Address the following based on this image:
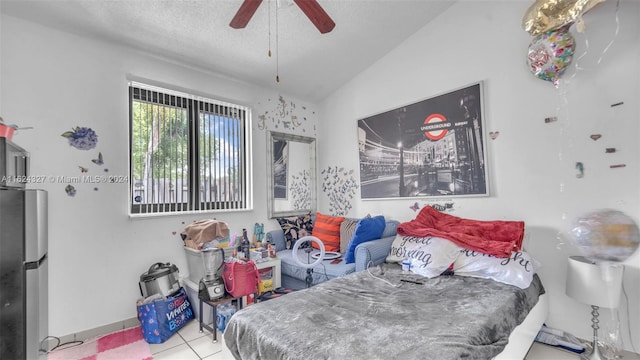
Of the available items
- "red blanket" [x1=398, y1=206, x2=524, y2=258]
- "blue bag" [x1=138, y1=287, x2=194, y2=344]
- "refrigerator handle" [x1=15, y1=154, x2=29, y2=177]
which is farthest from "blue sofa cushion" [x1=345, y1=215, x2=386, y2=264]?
"refrigerator handle" [x1=15, y1=154, x2=29, y2=177]

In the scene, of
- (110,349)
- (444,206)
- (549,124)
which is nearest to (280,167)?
(444,206)

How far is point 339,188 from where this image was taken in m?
4.04

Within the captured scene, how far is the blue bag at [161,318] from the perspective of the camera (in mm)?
2307

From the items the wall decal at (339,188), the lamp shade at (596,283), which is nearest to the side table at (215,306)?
the wall decal at (339,188)

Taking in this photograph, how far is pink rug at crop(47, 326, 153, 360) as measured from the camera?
6.93 ft

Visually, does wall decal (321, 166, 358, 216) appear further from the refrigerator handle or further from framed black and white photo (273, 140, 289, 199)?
the refrigerator handle

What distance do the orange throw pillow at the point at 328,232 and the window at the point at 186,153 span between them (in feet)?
2.95

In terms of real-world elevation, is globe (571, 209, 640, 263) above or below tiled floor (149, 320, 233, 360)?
above

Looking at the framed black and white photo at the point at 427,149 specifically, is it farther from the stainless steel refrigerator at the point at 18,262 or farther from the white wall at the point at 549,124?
the stainless steel refrigerator at the point at 18,262

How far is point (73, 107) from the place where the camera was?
2.44 meters

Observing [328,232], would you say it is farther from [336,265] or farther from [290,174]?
[290,174]

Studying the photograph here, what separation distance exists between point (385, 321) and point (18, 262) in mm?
1812

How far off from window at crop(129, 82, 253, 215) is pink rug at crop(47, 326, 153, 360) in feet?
3.58

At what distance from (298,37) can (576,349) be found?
348cm
